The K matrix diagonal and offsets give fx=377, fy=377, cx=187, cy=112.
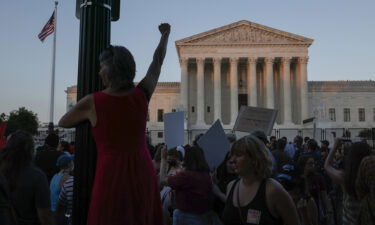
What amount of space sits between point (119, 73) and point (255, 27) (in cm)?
4839

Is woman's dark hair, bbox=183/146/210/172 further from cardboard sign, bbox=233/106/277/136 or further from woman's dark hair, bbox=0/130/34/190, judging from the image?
cardboard sign, bbox=233/106/277/136

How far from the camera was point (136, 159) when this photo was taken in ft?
7.36

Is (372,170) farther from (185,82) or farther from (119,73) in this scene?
(185,82)

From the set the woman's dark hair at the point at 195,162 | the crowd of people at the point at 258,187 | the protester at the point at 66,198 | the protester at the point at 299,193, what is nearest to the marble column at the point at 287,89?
the crowd of people at the point at 258,187

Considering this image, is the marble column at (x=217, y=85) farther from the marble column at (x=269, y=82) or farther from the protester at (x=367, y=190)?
the protester at (x=367, y=190)

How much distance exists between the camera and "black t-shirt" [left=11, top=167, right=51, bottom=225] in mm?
3525

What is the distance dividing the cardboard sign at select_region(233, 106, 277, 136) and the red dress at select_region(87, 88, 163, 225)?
9.54 metres

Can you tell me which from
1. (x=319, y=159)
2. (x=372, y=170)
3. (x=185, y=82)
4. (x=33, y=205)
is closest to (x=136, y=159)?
(x=33, y=205)

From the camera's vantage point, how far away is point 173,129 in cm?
639

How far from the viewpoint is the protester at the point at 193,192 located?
15.5ft

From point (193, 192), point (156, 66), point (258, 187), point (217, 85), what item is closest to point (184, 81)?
point (217, 85)

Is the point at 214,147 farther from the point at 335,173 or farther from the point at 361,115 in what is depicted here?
the point at 361,115

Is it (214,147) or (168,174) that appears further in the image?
(214,147)

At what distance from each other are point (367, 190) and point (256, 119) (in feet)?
26.0
